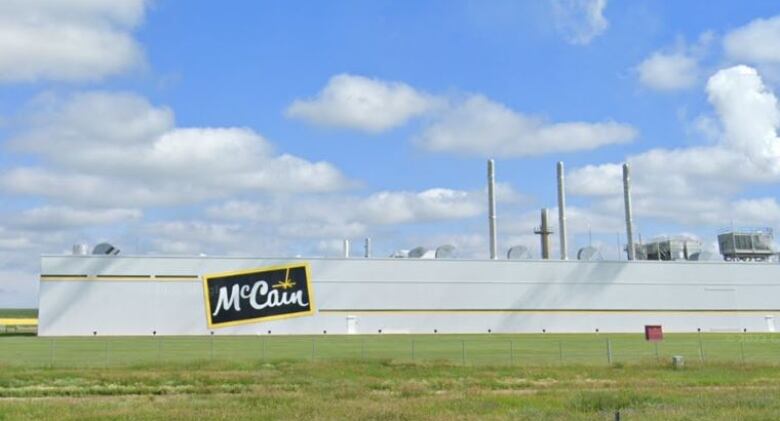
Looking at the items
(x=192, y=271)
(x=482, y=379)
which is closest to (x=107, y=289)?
(x=192, y=271)

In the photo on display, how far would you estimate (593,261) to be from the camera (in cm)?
7519

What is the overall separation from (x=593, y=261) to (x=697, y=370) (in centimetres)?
4681

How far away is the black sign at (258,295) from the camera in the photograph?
2579 inches

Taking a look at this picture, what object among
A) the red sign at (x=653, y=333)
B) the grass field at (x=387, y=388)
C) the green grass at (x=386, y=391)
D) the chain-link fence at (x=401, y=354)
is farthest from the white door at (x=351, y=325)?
the green grass at (x=386, y=391)

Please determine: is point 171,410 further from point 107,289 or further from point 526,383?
point 107,289

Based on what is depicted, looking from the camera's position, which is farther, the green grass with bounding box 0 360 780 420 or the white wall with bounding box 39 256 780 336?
the white wall with bounding box 39 256 780 336

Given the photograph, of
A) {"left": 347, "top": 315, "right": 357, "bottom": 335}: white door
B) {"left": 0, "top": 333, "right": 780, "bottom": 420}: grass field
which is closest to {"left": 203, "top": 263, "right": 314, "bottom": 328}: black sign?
{"left": 347, "top": 315, "right": 357, "bottom": 335}: white door

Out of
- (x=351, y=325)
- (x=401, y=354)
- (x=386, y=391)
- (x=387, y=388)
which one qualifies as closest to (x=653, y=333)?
(x=401, y=354)

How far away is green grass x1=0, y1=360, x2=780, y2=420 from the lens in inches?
682

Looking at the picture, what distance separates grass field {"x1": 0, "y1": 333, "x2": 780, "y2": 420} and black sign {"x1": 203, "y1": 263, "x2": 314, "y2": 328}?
26.7 m

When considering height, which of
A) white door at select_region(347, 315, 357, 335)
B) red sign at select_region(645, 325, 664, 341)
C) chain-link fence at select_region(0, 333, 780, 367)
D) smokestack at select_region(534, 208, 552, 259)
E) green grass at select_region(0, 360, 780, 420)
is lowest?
green grass at select_region(0, 360, 780, 420)

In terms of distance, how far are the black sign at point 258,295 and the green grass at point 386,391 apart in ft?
116

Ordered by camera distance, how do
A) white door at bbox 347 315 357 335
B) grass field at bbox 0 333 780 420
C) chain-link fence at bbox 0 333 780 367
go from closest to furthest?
grass field at bbox 0 333 780 420 → chain-link fence at bbox 0 333 780 367 → white door at bbox 347 315 357 335

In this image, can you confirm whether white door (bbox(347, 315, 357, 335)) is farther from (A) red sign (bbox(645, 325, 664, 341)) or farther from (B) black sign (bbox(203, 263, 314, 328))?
(A) red sign (bbox(645, 325, 664, 341))
